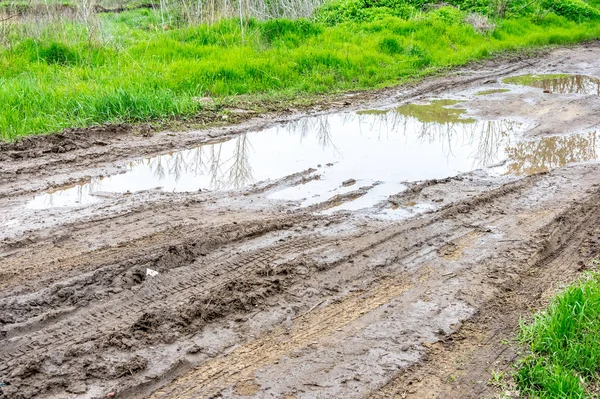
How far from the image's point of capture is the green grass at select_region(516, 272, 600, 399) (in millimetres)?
3051

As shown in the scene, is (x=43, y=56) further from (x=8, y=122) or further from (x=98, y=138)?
(x=98, y=138)

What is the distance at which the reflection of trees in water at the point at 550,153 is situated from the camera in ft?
22.5

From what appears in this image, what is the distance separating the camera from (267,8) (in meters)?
14.2

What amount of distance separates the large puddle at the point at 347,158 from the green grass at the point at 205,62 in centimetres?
167

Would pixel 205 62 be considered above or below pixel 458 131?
above

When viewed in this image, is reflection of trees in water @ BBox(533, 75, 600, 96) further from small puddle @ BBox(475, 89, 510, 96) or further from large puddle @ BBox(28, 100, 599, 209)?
large puddle @ BBox(28, 100, 599, 209)

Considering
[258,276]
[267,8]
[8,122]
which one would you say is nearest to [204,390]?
[258,276]

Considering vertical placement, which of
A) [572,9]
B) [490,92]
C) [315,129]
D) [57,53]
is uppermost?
[572,9]

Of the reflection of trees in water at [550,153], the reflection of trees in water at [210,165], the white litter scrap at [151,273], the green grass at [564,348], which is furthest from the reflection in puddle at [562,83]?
the white litter scrap at [151,273]

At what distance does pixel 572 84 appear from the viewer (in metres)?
11.3

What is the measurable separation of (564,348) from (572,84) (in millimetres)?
9213

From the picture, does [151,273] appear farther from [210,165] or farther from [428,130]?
[428,130]

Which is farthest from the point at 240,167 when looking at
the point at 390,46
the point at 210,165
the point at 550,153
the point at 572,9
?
the point at 572,9

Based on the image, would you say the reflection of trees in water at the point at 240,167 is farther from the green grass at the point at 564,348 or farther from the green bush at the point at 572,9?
the green bush at the point at 572,9
